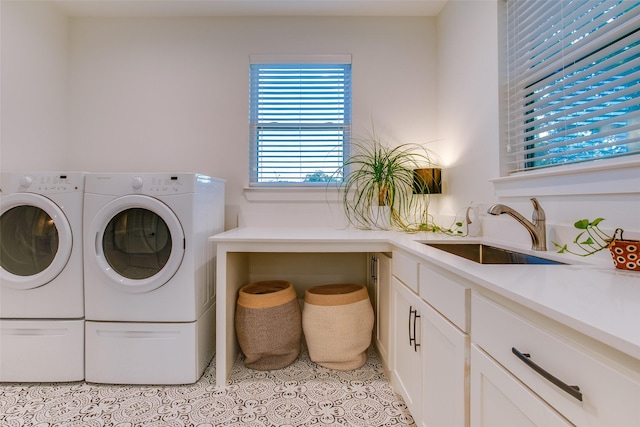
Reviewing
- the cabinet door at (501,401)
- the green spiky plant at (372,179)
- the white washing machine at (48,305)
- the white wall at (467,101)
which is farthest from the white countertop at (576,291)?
the white washing machine at (48,305)

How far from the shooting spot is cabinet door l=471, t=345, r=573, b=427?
2.02 ft

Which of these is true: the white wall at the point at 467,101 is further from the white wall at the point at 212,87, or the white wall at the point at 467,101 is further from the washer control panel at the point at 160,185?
the washer control panel at the point at 160,185

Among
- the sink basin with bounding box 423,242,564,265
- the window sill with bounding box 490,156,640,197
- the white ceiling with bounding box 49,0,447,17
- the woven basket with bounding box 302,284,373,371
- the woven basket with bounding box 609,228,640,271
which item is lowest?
the woven basket with bounding box 302,284,373,371

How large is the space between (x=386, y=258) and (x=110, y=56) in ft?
9.02

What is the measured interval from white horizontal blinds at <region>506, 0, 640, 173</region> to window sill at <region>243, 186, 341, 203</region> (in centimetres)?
130

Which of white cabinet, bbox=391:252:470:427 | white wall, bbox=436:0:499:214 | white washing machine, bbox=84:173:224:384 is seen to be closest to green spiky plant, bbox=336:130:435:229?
white wall, bbox=436:0:499:214

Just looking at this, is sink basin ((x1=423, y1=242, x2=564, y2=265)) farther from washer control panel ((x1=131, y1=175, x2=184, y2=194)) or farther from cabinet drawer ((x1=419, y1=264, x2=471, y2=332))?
washer control panel ((x1=131, y1=175, x2=184, y2=194))

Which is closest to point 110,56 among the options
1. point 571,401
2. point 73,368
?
point 73,368

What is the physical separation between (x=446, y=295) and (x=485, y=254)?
2.29 ft

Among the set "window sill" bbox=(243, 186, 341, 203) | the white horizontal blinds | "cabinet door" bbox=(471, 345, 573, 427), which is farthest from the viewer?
"window sill" bbox=(243, 186, 341, 203)

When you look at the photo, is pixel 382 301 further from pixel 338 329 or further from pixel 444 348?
pixel 444 348

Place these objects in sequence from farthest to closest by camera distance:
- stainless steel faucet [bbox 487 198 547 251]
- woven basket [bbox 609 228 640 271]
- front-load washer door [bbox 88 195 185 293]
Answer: front-load washer door [bbox 88 195 185 293] < stainless steel faucet [bbox 487 198 547 251] < woven basket [bbox 609 228 640 271]

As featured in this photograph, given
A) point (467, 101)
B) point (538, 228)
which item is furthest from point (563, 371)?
point (467, 101)

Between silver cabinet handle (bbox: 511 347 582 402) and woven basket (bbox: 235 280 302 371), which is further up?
silver cabinet handle (bbox: 511 347 582 402)
